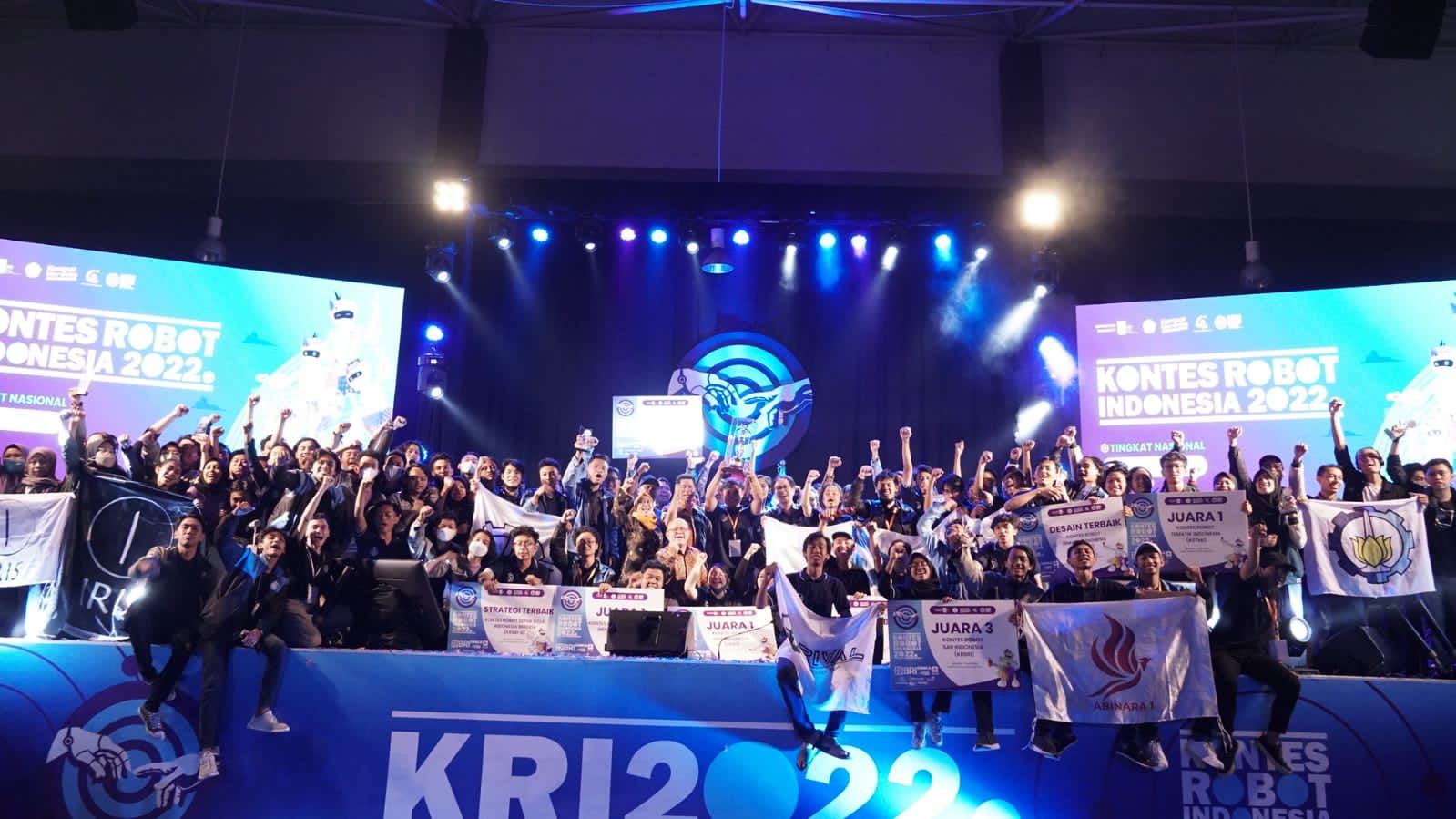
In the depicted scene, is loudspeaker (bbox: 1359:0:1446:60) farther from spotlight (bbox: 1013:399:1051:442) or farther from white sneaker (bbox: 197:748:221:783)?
white sneaker (bbox: 197:748:221:783)

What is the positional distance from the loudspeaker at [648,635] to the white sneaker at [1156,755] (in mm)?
3276

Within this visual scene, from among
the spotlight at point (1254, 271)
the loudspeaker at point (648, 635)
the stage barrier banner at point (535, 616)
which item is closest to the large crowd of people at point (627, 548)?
the stage barrier banner at point (535, 616)

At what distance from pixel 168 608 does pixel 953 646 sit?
542 cm

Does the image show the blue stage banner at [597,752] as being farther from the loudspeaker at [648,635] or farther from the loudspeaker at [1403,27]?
the loudspeaker at [1403,27]

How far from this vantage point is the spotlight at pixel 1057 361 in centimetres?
1316

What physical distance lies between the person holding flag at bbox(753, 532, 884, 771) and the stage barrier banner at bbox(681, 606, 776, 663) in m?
0.39

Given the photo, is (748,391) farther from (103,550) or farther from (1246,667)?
(103,550)

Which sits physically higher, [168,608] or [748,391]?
[748,391]

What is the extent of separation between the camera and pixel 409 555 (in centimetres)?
867

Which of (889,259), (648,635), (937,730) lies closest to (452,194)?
(889,259)

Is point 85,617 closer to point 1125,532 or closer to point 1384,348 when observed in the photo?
point 1125,532

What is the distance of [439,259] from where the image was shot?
12961 millimetres

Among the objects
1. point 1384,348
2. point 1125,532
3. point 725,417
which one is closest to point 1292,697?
point 1125,532

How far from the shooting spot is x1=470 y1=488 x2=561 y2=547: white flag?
9.48 m
